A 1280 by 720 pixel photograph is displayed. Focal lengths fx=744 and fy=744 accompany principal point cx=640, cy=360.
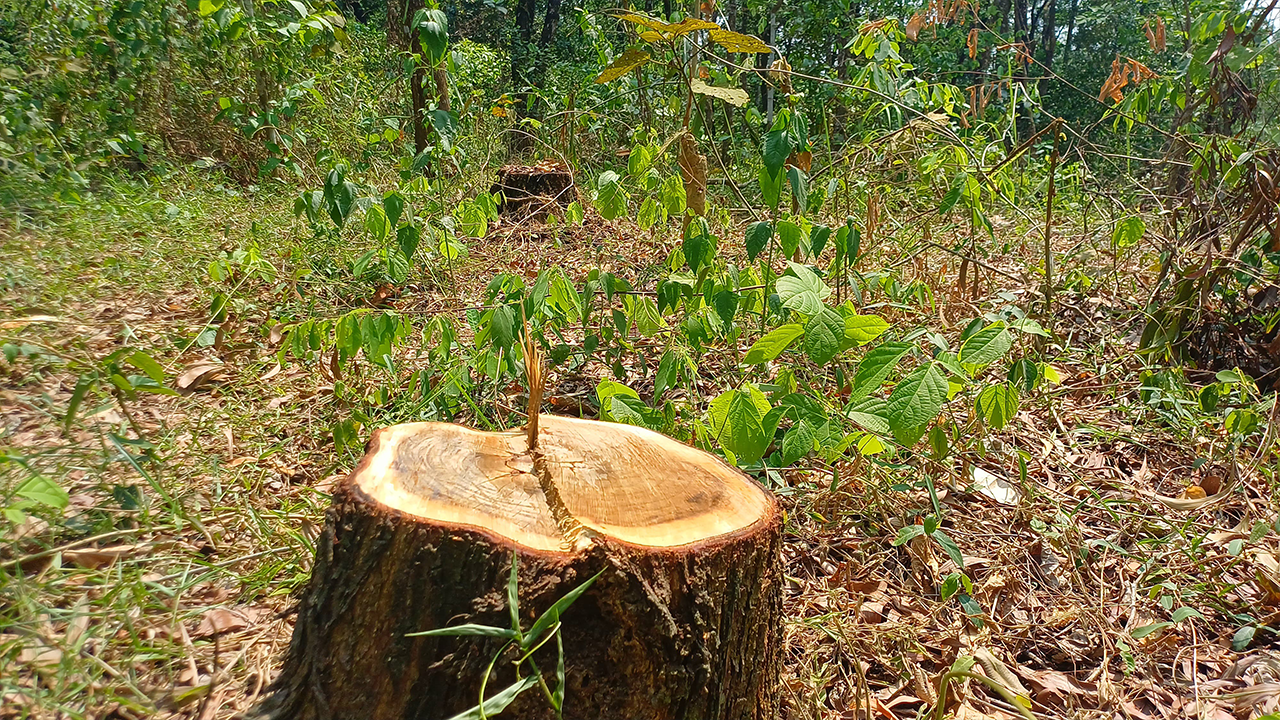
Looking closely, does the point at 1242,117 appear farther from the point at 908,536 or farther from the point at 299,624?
the point at 299,624

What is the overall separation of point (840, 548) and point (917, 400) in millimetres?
670

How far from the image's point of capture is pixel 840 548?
1.85 meters

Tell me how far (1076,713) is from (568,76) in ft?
31.0

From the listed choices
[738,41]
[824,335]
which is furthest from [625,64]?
[824,335]

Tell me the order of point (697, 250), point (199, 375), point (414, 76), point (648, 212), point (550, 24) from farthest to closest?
1. point (550, 24)
2. point (414, 76)
3. point (199, 375)
4. point (648, 212)
5. point (697, 250)

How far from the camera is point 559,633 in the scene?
1019mm

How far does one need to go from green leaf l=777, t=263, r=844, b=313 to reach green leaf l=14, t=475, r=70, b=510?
128 centimetres

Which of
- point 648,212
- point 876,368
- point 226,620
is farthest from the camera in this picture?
point 648,212

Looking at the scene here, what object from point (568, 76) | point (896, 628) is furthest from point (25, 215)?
point (568, 76)

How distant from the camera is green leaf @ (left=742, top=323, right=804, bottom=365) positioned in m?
1.42

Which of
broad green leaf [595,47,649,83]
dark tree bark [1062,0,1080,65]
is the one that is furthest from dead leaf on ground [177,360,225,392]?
dark tree bark [1062,0,1080,65]

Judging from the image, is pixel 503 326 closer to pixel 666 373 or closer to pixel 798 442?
pixel 666 373

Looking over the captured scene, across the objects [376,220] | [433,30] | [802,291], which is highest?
[433,30]

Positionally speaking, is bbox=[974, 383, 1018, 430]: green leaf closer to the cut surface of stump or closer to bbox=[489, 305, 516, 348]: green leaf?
bbox=[489, 305, 516, 348]: green leaf
